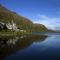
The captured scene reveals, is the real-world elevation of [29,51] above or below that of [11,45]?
above

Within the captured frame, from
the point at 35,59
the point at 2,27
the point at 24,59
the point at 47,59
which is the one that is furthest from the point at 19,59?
the point at 2,27

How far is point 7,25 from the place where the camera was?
344ft

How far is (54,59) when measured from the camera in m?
22.6

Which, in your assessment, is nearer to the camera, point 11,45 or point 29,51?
point 29,51

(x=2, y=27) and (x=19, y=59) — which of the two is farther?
(x=2, y=27)

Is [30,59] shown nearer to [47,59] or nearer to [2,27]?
[47,59]

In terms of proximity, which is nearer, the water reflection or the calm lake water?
the calm lake water

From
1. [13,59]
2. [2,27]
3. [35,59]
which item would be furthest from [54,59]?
[2,27]

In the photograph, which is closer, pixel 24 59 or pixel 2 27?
pixel 24 59

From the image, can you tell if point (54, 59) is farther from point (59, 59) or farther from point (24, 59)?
point (24, 59)

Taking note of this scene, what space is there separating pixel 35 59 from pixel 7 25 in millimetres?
84796

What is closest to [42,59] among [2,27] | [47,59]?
[47,59]

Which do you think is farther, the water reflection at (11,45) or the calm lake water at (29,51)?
the water reflection at (11,45)

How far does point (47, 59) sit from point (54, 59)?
1.17 metres
